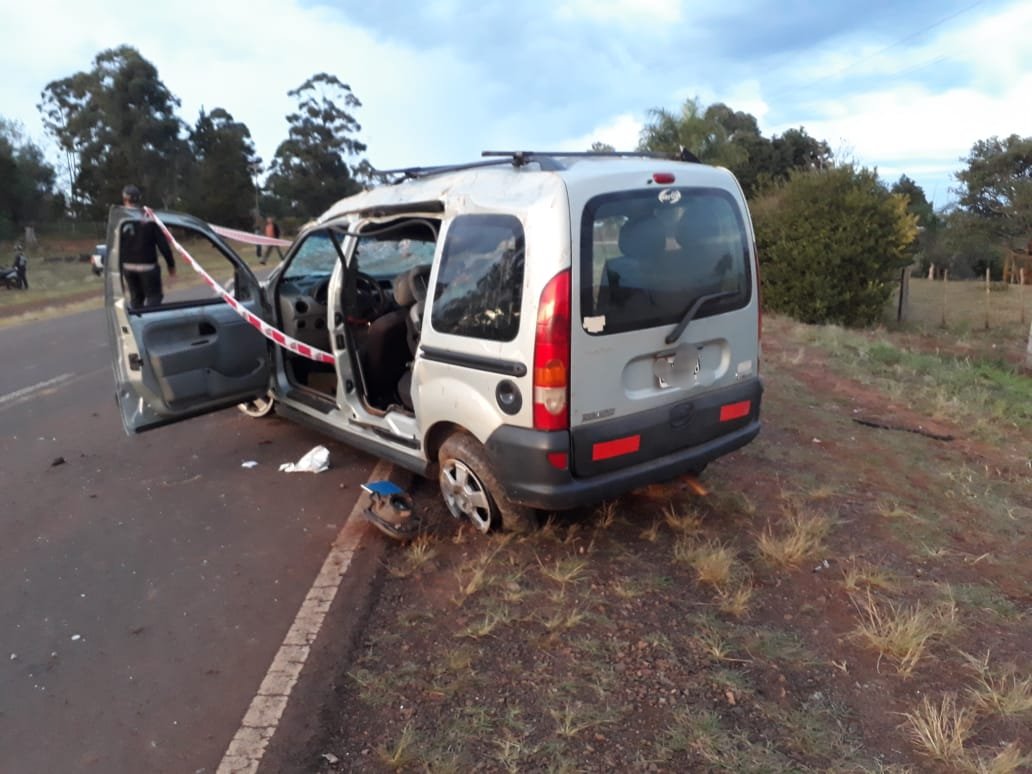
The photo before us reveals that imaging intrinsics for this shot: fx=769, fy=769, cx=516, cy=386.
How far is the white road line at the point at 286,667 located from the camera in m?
2.78

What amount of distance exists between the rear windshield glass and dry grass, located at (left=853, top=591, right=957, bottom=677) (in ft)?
5.27

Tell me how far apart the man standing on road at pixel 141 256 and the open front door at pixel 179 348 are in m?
0.04

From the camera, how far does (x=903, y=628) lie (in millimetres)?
3150

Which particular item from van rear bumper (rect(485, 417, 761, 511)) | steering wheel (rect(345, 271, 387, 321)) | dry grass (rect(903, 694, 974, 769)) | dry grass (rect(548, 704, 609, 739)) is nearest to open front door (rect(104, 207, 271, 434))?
steering wheel (rect(345, 271, 387, 321))

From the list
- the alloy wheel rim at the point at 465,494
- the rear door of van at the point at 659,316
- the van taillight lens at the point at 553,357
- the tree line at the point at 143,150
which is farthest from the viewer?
the tree line at the point at 143,150

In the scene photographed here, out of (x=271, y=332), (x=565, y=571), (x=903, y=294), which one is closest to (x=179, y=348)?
(x=271, y=332)

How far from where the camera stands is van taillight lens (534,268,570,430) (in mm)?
3441

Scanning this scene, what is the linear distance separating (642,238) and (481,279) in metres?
0.81

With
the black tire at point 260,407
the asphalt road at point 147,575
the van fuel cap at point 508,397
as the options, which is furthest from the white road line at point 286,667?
the black tire at point 260,407

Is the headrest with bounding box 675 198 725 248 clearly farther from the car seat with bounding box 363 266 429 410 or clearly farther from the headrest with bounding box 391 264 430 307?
the car seat with bounding box 363 266 429 410

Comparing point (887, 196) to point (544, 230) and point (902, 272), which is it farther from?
point (544, 230)

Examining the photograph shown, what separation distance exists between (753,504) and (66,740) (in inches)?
141

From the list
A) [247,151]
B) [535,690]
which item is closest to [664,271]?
[535,690]

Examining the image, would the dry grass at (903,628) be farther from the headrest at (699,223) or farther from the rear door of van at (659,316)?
the headrest at (699,223)
